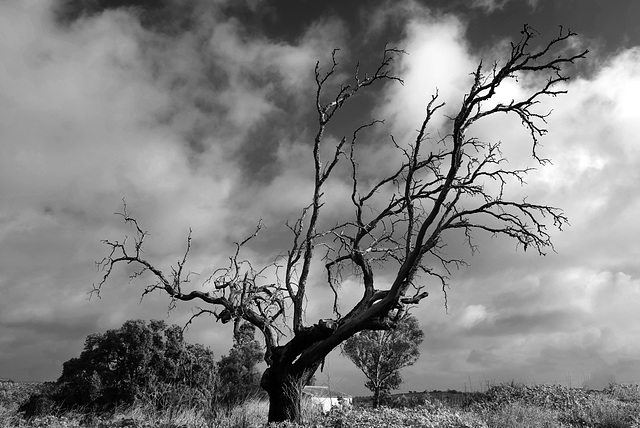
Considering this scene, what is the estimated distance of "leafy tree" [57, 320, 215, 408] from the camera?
1008 inches

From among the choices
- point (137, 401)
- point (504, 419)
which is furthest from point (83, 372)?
point (504, 419)

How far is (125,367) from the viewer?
26969 mm

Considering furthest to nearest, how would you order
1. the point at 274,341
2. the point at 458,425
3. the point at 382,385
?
the point at 382,385
the point at 274,341
the point at 458,425

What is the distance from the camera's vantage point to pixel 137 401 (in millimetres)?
24469

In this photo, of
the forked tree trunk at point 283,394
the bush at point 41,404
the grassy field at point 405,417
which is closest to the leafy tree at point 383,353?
the grassy field at point 405,417

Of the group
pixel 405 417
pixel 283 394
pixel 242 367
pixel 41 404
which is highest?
pixel 242 367

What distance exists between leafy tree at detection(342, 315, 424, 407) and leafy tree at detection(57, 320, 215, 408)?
949 centimetres

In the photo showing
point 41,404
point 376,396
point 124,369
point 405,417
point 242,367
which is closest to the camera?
point 405,417

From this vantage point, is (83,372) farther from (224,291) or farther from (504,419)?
(504,419)

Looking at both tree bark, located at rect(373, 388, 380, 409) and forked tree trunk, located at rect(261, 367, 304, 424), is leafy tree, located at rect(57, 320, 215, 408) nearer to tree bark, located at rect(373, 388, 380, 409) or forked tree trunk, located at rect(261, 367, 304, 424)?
tree bark, located at rect(373, 388, 380, 409)

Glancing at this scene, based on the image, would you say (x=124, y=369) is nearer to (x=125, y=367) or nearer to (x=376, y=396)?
(x=125, y=367)

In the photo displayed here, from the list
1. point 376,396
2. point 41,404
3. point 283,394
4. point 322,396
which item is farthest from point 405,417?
point 376,396

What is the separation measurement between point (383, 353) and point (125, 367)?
597 inches

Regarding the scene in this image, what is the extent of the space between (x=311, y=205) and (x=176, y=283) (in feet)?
Result: 14.9
